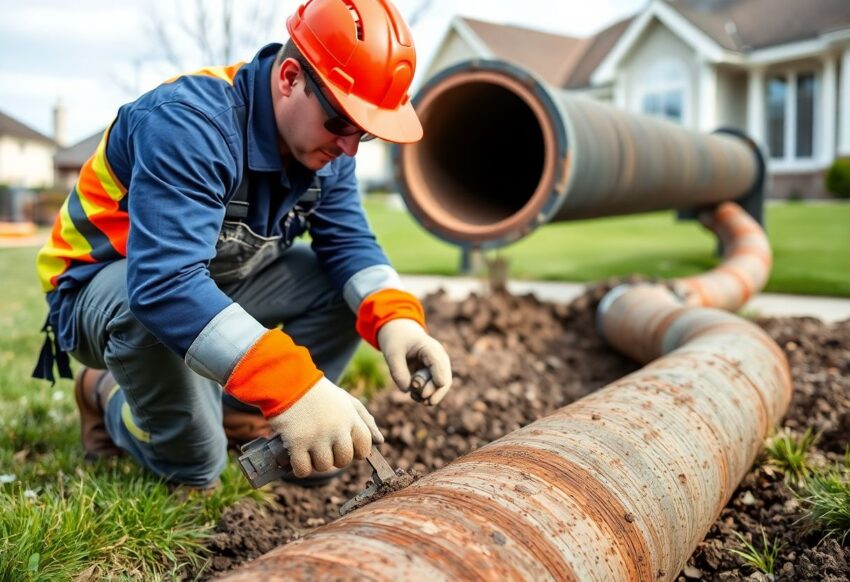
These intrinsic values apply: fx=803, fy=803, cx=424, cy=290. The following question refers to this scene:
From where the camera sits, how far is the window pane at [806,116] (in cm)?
1780

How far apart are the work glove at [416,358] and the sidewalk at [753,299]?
2.63 meters

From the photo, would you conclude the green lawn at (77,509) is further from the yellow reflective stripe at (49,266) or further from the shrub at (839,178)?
the shrub at (839,178)

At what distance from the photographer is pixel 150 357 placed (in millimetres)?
2225

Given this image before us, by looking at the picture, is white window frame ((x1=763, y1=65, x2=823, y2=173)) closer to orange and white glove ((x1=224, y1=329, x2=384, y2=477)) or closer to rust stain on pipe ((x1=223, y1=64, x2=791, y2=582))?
rust stain on pipe ((x1=223, y1=64, x2=791, y2=582))

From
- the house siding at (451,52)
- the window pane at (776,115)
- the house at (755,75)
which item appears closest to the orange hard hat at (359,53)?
the house at (755,75)

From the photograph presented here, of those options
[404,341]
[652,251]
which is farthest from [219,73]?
[652,251]

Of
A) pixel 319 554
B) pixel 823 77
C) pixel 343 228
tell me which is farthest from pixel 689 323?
pixel 823 77

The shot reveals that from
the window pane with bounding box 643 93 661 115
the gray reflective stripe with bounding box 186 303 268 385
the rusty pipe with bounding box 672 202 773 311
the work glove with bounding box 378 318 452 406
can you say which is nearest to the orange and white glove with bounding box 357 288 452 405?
the work glove with bounding box 378 318 452 406

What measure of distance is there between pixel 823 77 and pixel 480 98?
52.0 ft

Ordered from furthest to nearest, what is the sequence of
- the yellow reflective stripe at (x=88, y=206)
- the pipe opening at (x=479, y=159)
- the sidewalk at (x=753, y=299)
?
1. the sidewalk at (x=753, y=299)
2. the pipe opening at (x=479, y=159)
3. the yellow reflective stripe at (x=88, y=206)

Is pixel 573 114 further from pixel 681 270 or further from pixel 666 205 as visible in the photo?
pixel 681 270

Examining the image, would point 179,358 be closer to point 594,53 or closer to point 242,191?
point 242,191

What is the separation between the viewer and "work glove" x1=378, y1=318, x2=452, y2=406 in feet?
7.32

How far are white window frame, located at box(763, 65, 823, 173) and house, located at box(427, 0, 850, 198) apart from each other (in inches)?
0.9
